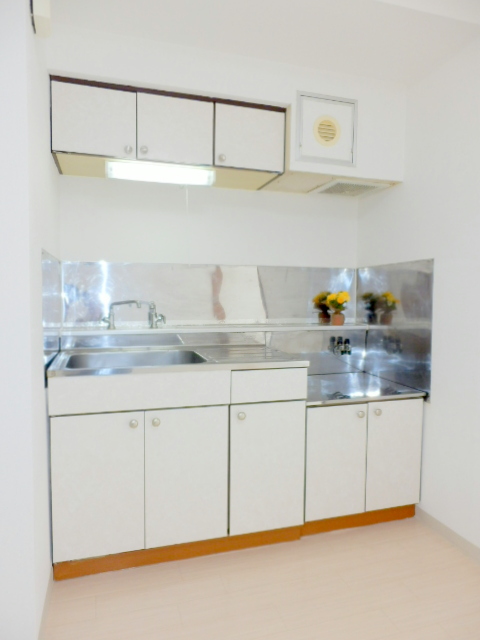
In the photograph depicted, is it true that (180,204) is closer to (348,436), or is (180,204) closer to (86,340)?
(86,340)

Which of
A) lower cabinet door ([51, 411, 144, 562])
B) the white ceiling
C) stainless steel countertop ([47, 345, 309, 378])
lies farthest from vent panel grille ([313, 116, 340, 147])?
lower cabinet door ([51, 411, 144, 562])

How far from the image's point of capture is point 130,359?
2.47 m

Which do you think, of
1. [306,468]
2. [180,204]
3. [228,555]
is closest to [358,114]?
[180,204]

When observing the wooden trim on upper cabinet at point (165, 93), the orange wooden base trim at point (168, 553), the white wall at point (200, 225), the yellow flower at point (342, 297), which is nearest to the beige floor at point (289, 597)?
the orange wooden base trim at point (168, 553)

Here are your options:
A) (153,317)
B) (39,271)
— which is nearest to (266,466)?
(153,317)

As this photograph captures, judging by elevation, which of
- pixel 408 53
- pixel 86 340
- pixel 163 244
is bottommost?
pixel 86 340

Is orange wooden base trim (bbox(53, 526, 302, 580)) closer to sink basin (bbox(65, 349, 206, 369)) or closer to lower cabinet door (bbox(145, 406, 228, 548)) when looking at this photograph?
lower cabinet door (bbox(145, 406, 228, 548))

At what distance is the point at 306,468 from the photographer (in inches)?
88.0

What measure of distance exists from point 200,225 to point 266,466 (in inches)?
57.2

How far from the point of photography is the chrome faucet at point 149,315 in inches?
98.3

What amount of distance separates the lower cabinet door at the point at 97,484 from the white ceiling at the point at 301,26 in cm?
172

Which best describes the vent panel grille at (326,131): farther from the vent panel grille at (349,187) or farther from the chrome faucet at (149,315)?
the chrome faucet at (149,315)

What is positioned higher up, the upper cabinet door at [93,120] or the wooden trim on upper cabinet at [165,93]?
the wooden trim on upper cabinet at [165,93]

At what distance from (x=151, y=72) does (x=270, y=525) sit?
226 cm
